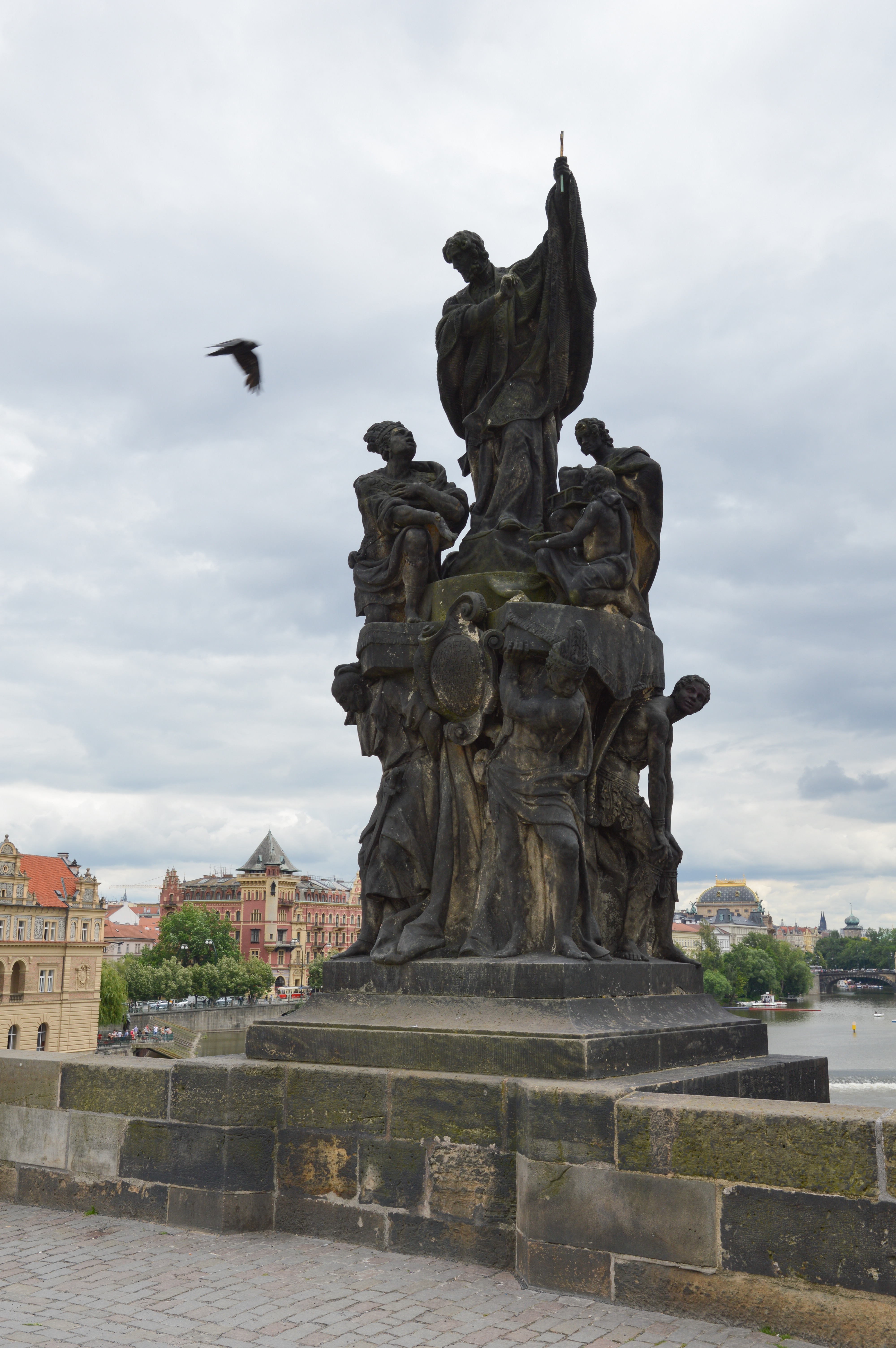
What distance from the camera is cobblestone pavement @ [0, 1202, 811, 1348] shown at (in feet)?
12.6

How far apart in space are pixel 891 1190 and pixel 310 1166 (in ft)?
9.09

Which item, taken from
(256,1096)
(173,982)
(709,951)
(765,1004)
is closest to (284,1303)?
(256,1096)

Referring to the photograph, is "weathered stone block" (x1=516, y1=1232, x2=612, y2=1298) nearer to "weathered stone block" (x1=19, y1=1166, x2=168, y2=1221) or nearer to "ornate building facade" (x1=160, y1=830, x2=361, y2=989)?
"weathered stone block" (x1=19, y1=1166, x2=168, y2=1221)

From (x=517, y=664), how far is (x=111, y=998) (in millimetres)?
61800

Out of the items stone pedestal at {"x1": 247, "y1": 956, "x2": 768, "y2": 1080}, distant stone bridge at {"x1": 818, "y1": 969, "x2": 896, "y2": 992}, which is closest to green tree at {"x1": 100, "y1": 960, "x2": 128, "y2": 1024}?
stone pedestal at {"x1": 247, "y1": 956, "x2": 768, "y2": 1080}

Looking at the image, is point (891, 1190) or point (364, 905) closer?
point (891, 1190)

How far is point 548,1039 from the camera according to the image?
4.84 m

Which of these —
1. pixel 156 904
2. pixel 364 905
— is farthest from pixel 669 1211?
pixel 156 904

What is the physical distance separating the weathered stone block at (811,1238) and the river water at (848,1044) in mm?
483

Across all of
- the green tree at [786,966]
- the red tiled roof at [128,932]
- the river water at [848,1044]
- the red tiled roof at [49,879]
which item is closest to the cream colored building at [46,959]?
the red tiled roof at [49,879]

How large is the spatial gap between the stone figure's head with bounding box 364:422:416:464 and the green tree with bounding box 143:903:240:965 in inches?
3493

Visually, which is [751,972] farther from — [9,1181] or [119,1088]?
[119,1088]

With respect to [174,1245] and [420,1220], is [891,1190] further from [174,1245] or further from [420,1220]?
[174,1245]

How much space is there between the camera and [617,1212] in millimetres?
4281
